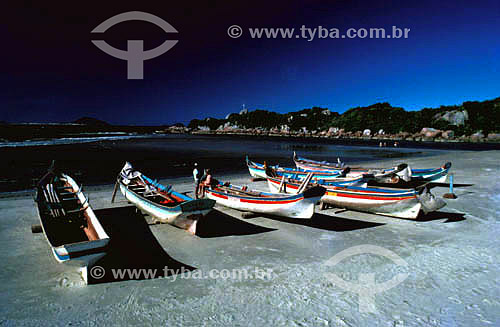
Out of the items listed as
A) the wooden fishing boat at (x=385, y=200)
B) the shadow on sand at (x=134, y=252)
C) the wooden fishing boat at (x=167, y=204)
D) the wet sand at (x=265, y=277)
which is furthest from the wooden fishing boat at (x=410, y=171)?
the shadow on sand at (x=134, y=252)

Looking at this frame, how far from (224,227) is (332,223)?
3861 mm

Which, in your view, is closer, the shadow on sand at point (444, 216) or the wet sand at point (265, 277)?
the wet sand at point (265, 277)

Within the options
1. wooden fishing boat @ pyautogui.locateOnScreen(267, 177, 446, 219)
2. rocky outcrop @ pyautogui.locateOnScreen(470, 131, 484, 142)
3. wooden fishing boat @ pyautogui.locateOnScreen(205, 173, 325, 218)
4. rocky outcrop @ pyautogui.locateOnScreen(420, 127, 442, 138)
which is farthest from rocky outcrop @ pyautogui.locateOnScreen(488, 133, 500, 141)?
wooden fishing boat @ pyautogui.locateOnScreen(205, 173, 325, 218)

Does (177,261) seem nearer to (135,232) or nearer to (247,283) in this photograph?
(247,283)

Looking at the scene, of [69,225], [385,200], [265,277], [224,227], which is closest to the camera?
[265,277]

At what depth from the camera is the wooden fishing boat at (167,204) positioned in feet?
26.9

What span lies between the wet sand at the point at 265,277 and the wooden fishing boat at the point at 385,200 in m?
0.51

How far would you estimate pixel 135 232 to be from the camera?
9.16 meters

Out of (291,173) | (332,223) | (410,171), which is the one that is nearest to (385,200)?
(332,223)

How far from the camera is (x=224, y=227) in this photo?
9750 mm

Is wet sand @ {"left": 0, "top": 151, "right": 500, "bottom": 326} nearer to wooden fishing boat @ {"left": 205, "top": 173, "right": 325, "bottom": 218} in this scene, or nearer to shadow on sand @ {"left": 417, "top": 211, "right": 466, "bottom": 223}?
shadow on sand @ {"left": 417, "top": 211, "right": 466, "bottom": 223}

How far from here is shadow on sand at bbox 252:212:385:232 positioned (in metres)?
9.79

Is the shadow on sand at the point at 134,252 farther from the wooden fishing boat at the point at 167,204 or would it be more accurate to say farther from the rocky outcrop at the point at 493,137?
the rocky outcrop at the point at 493,137

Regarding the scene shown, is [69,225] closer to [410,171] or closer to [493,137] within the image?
[410,171]
